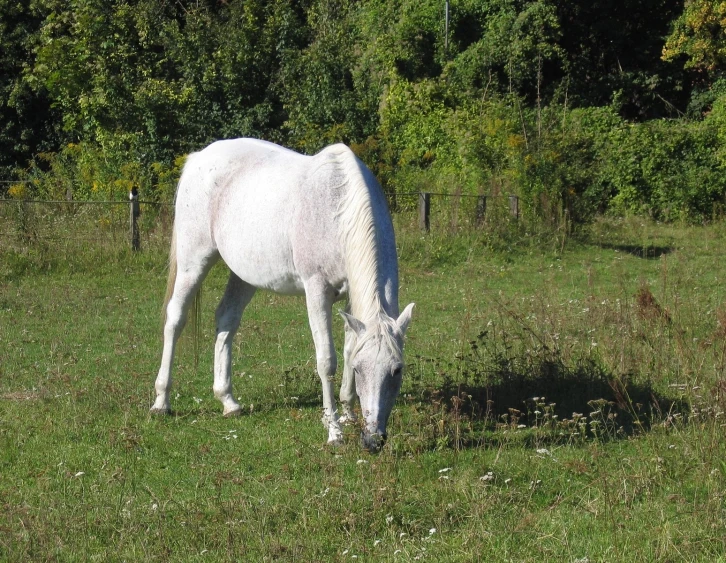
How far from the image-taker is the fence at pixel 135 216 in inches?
549

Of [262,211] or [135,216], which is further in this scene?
[135,216]

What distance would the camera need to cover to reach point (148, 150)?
70.8 feet

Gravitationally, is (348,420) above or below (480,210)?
above

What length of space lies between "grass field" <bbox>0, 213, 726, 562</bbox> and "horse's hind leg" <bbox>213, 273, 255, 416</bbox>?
20 centimetres

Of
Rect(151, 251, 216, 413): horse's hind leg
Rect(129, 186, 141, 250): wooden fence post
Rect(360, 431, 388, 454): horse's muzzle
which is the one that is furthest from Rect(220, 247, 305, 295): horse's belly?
Rect(129, 186, 141, 250): wooden fence post

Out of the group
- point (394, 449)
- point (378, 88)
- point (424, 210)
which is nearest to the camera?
point (394, 449)

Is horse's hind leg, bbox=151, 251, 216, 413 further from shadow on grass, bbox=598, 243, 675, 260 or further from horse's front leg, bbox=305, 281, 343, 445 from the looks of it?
shadow on grass, bbox=598, 243, 675, 260

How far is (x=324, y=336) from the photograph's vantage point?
6.16 m

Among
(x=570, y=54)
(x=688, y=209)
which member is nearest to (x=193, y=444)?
(x=688, y=209)

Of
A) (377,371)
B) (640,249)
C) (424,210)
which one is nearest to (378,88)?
(424,210)

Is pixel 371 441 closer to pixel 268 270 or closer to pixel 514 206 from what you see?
pixel 268 270

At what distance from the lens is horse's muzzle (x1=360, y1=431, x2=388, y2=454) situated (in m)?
5.14

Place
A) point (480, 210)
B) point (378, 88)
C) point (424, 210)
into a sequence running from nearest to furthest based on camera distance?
point (480, 210), point (424, 210), point (378, 88)

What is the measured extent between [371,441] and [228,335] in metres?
2.52
